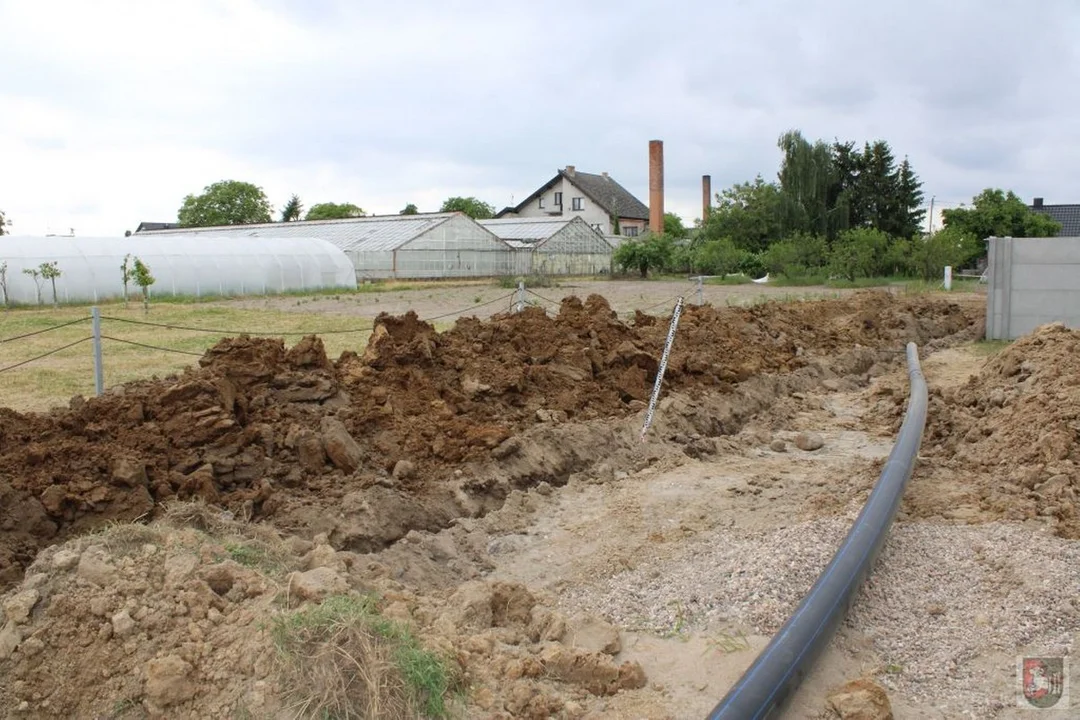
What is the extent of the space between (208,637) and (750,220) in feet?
165

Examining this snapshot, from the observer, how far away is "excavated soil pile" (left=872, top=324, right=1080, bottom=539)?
6449 millimetres

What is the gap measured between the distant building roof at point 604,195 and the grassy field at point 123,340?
47374mm

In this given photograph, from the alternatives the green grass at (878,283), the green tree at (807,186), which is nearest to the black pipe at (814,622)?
the green grass at (878,283)

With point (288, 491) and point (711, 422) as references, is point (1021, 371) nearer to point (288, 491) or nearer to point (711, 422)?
point (711, 422)

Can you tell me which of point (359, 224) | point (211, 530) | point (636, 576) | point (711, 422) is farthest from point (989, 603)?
point (359, 224)

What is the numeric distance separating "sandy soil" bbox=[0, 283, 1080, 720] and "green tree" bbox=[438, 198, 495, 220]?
73.0 m

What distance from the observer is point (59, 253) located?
29.6m

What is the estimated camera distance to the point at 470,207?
84.4m

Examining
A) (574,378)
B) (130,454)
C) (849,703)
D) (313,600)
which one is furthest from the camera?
(574,378)

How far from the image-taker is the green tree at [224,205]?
8125 cm

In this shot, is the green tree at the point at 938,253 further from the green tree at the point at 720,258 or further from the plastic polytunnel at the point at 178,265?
the plastic polytunnel at the point at 178,265

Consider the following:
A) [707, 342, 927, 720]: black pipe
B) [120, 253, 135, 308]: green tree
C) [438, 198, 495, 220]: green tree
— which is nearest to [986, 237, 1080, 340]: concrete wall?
[707, 342, 927, 720]: black pipe

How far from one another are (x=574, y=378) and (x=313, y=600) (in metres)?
6.04

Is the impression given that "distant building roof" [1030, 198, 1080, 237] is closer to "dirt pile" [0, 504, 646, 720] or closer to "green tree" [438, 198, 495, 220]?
"green tree" [438, 198, 495, 220]
